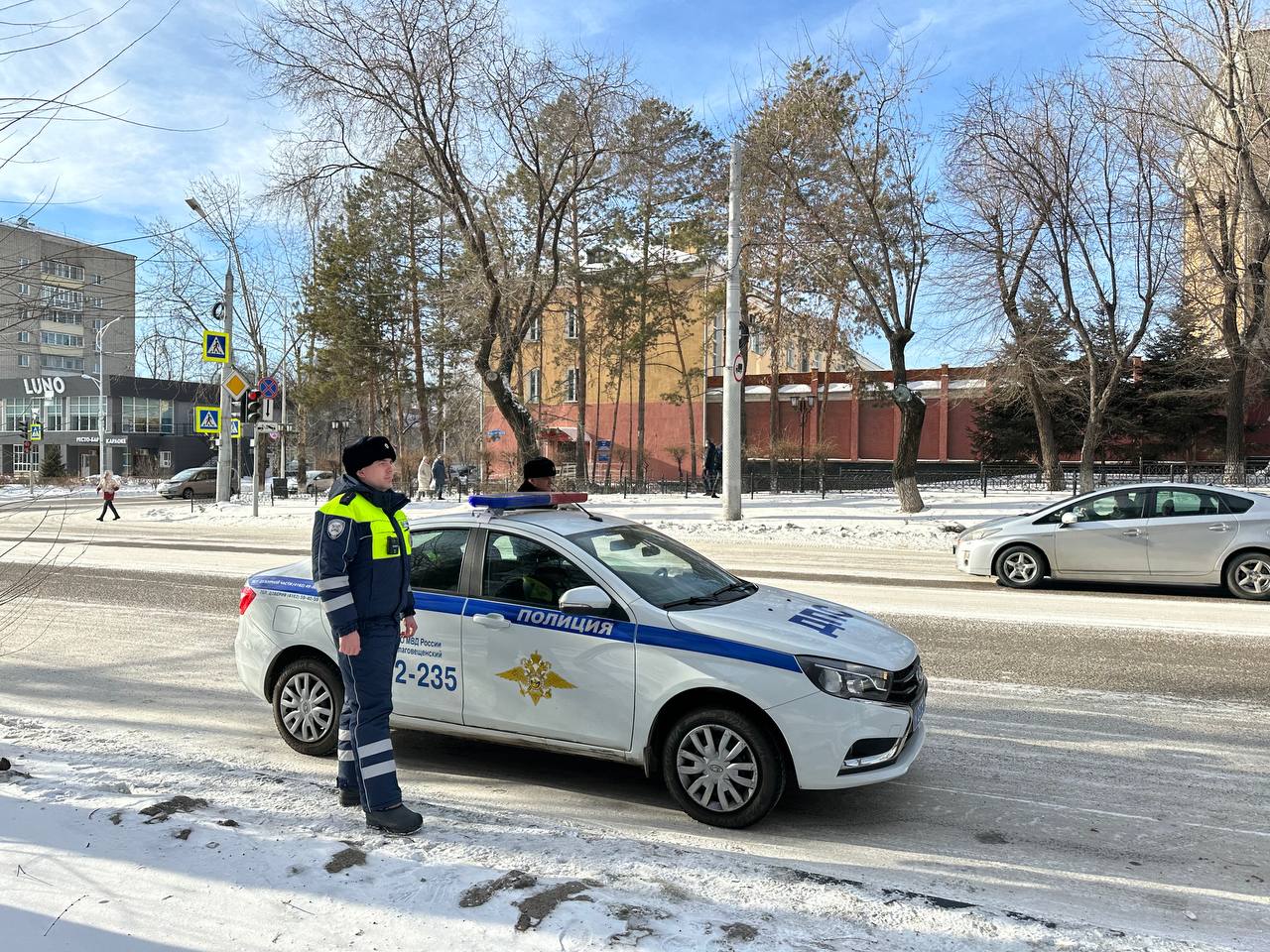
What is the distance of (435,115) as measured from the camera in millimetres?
21641

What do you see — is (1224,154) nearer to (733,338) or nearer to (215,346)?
(733,338)

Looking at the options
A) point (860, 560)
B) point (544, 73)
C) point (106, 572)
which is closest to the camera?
point (106, 572)

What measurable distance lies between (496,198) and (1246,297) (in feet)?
66.9

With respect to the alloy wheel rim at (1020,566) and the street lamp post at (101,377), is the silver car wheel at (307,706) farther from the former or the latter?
the alloy wheel rim at (1020,566)

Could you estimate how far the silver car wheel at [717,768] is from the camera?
4.43 meters

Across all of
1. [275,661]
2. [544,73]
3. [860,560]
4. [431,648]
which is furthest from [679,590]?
[544,73]

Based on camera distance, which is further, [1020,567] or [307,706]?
[1020,567]

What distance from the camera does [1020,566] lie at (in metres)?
12.3

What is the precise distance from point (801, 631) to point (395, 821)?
214cm

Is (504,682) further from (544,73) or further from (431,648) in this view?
(544,73)

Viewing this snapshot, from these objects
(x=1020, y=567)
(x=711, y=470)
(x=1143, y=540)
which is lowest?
(x=1020, y=567)

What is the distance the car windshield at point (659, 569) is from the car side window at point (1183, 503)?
8.57 meters

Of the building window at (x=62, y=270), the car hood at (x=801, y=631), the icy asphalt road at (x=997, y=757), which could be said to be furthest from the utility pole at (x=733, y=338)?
the building window at (x=62, y=270)

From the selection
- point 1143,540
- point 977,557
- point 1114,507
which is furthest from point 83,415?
point 1143,540
